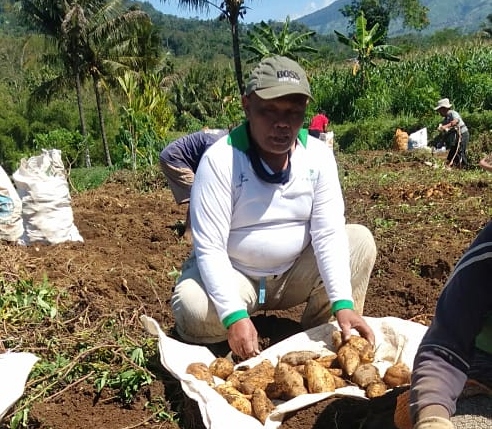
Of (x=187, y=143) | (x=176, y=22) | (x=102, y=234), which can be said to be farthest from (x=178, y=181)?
(x=176, y=22)

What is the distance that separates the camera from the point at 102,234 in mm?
5340

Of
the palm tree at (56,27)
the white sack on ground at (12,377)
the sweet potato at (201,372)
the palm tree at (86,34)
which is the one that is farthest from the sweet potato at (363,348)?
the palm tree at (86,34)

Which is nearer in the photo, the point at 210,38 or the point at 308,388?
the point at 308,388

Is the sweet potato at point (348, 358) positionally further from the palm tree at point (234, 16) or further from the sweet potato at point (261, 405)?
the palm tree at point (234, 16)

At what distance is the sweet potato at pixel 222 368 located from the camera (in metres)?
2.33

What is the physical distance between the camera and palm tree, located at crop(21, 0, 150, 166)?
21750mm

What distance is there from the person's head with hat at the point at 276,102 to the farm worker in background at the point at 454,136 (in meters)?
7.84

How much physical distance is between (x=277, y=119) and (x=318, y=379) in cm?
99

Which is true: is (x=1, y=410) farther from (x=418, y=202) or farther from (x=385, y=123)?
(x=385, y=123)

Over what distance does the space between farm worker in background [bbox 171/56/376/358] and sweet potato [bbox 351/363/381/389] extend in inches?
6.8

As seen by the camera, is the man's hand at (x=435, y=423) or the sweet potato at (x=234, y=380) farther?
the sweet potato at (x=234, y=380)

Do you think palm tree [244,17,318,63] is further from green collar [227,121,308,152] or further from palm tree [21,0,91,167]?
green collar [227,121,308,152]

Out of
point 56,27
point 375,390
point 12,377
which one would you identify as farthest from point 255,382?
point 56,27

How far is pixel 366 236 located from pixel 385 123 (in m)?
12.0
